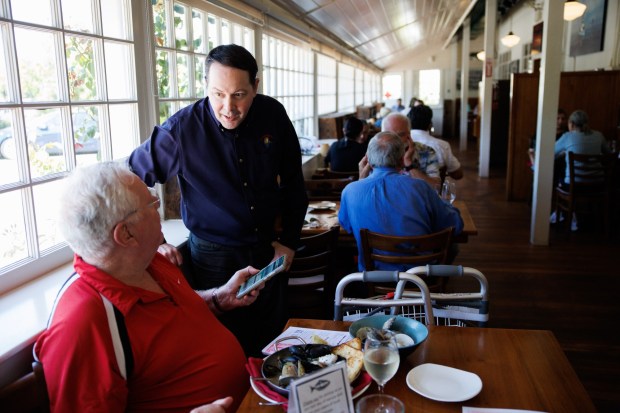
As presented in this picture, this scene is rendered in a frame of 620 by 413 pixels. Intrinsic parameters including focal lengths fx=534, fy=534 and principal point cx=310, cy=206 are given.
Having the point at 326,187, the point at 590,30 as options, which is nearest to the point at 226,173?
the point at 326,187

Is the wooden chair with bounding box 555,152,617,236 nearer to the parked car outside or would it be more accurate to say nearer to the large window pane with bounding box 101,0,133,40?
the large window pane with bounding box 101,0,133,40

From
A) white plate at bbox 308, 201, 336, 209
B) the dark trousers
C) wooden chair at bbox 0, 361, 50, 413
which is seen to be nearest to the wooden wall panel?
white plate at bbox 308, 201, 336, 209

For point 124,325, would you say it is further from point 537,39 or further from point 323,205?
point 537,39

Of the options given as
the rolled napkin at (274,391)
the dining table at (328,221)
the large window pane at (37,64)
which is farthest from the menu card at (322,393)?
the dining table at (328,221)

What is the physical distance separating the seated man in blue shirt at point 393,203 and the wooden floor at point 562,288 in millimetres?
1256

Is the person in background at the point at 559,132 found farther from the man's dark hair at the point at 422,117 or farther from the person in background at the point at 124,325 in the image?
the person in background at the point at 124,325

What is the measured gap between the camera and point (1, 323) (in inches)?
68.7

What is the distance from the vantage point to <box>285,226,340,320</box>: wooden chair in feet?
9.54

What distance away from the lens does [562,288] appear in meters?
4.58

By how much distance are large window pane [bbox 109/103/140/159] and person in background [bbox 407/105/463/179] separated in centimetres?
294

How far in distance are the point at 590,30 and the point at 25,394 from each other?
31.1 ft

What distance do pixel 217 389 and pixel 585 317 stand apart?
131 inches

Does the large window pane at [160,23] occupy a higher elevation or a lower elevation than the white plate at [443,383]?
higher

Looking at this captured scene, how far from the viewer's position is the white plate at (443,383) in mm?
1389
